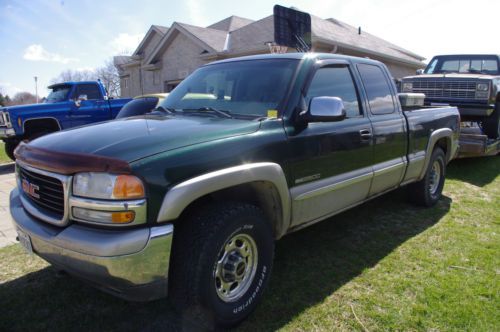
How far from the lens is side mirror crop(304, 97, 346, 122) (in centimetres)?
289

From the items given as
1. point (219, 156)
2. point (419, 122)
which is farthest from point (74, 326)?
point (419, 122)

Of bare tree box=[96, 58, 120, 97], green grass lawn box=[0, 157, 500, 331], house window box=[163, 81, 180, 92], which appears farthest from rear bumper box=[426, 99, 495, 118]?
bare tree box=[96, 58, 120, 97]

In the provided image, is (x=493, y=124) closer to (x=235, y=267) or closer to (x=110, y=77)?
(x=235, y=267)

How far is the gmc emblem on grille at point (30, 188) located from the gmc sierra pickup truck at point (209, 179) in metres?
0.02

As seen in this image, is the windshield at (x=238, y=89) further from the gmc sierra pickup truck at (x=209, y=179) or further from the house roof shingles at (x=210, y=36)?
the house roof shingles at (x=210, y=36)

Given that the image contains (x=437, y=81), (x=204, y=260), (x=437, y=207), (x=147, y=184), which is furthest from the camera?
(x=437, y=81)

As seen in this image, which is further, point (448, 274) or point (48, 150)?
point (448, 274)

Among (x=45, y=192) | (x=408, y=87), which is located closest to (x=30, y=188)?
(x=45, y=192)

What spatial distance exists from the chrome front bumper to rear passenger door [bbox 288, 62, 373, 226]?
1195mm

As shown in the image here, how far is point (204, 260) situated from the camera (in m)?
2.30

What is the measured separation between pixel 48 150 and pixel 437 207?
4894 mm

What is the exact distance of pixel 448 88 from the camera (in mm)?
8438

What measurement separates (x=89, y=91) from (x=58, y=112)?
1181 millimetres

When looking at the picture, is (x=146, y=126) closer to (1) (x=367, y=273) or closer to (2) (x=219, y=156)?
(2) (x=219, y=156)
